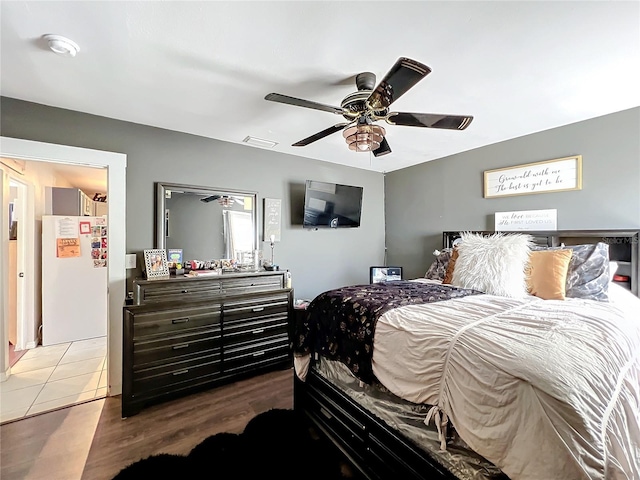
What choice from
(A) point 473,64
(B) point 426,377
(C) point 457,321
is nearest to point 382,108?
(A) point 473,64

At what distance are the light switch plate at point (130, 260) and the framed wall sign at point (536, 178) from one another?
3890mm

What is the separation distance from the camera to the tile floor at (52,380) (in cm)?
245

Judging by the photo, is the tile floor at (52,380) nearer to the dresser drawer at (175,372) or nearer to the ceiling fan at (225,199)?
the dresser drawer at (175,372)

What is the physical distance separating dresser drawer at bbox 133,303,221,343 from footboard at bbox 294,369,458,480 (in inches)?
40.1

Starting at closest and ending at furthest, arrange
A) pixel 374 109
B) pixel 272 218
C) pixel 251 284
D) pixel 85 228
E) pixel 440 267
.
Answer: pixel 374 109
pixel 251 284
pixel 440 267
pixel 272 218
pixel 85 228

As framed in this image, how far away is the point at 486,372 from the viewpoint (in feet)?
3.66

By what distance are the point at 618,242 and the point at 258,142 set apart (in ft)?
11.8

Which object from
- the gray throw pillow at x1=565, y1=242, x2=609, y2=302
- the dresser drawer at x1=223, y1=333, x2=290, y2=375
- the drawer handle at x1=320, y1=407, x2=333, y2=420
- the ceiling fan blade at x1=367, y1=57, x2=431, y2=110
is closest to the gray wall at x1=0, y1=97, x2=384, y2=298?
the dresser drawer at x1=223, y1=333, x2=290, y2=375

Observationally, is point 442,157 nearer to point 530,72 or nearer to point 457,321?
point 530,72

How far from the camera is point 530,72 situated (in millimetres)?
1943

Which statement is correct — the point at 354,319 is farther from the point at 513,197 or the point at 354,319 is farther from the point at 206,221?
the point at 513,197

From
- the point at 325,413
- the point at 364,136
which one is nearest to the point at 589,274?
the point at 364,136

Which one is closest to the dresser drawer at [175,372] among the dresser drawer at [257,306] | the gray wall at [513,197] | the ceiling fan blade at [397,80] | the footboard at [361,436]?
the dresser drawer at [257,306]

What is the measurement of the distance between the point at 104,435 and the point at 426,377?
2.30 meters
